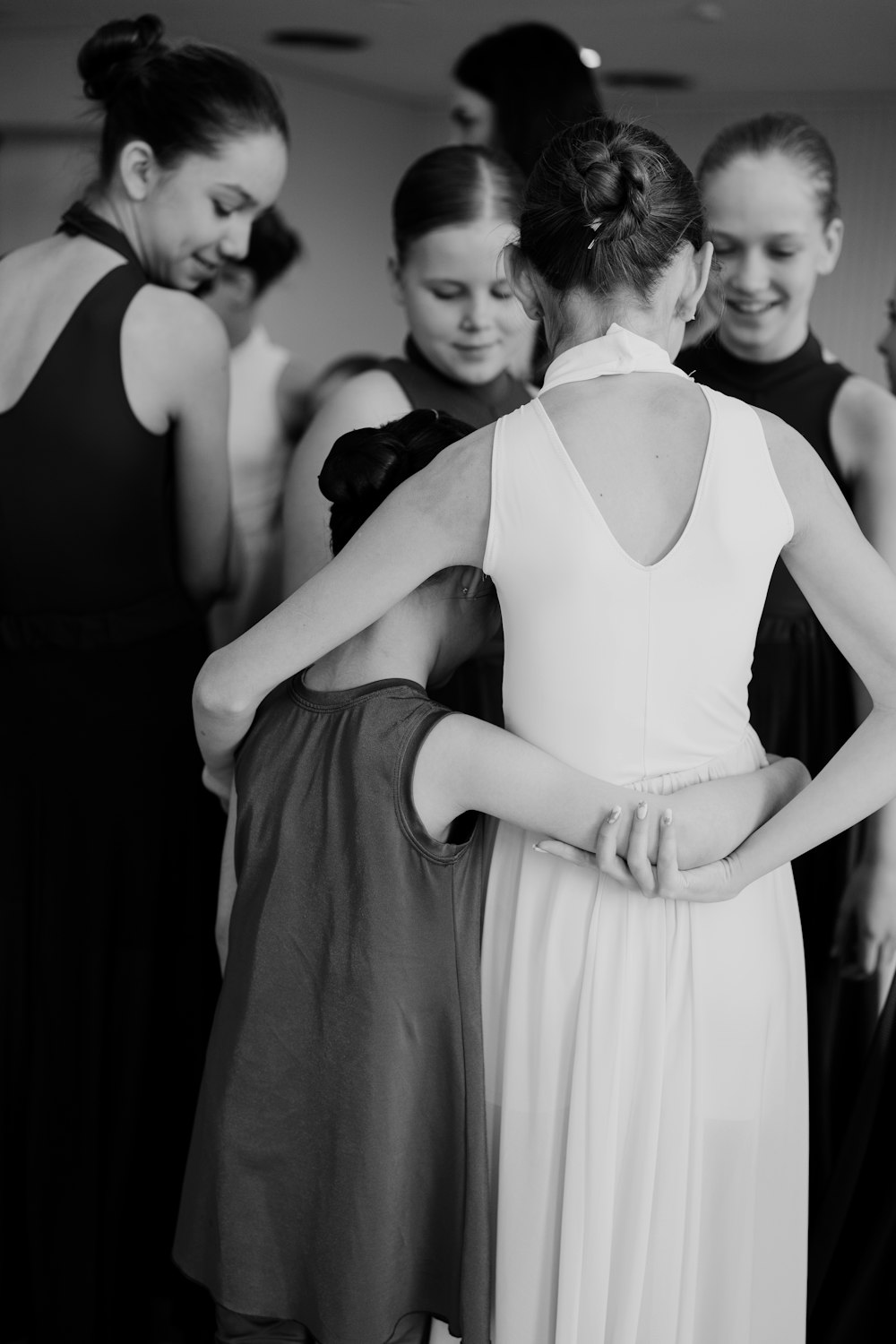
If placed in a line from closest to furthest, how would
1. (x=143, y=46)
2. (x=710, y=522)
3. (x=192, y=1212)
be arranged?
(x=710, y=522) < (x=192, y=1212) < (x=143, y=46)

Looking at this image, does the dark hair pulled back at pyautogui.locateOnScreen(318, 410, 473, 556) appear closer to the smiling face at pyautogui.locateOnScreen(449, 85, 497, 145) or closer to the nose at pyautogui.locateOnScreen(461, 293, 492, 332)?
the nose at pyautogui.locateOnScreen(461, 293, 492, 332)

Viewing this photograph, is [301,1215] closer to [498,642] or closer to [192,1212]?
[192,1212]

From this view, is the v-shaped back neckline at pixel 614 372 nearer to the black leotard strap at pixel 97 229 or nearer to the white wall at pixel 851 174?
the black leotard strap at pixel 97 229

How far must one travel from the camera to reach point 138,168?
1626 mm

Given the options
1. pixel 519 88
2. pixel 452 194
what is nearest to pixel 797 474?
pixel 452 194

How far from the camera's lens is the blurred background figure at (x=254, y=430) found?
254 centimetres

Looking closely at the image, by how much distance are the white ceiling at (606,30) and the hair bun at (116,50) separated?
36.0 inches

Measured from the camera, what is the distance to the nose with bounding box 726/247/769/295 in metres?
1.74

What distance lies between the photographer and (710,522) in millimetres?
999

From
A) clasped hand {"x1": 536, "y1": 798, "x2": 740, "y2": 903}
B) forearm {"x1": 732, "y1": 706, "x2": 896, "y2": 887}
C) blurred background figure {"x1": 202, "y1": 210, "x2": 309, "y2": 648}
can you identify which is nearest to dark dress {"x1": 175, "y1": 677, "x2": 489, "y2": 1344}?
clasped hand {"x1": 536, "y1": 798, "x2": 740, "y2": 903}

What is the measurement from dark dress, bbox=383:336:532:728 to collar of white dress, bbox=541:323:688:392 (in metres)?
0.68

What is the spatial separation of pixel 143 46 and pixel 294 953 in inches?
48.2

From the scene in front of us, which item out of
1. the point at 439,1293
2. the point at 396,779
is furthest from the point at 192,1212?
the point at 396,779

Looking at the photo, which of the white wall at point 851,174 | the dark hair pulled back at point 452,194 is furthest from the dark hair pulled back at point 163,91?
the white wall at point 851,174
